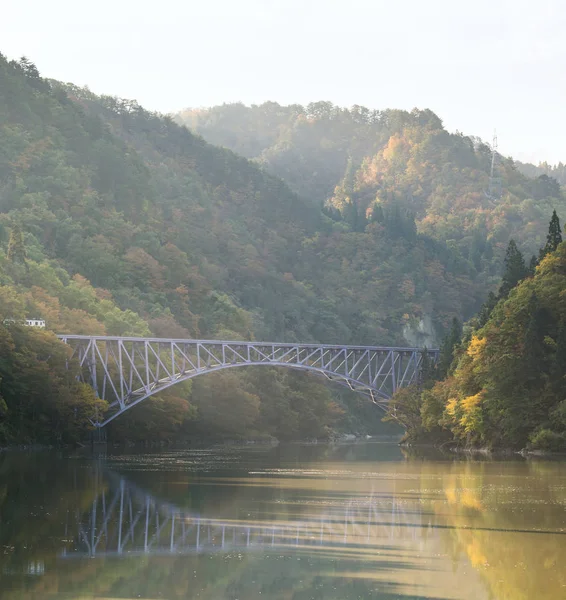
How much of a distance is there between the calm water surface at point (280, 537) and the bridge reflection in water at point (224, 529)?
53mm

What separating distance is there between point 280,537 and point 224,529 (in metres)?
2.15

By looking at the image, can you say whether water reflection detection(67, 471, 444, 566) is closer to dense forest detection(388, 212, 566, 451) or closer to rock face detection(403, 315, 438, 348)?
dense forest detection(388, 212, 566, 451)

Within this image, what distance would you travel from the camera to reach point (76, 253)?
439ft

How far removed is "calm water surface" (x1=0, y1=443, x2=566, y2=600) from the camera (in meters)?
22.8

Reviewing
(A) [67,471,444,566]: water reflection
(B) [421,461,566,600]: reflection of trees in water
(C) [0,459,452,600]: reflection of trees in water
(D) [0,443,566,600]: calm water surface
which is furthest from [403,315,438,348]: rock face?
(A) [67,471,444,566]: water reflection

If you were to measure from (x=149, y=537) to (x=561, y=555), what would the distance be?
31.9 ft

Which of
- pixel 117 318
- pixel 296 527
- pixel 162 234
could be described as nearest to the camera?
pixel 296 527

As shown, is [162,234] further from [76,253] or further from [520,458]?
[520,458]

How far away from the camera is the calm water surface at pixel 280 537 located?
22766 mm

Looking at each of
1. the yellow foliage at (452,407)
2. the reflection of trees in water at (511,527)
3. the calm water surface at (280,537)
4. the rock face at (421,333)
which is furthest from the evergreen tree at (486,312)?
the rock face at (421,333)

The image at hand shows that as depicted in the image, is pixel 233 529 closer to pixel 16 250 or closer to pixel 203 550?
pixel 203 550

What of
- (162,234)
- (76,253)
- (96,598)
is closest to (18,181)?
(76,253)

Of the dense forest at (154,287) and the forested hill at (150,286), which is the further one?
the dense forest at (154,287)

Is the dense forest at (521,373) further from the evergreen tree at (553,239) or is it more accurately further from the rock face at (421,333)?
Answer: the rock face at (421,333)
